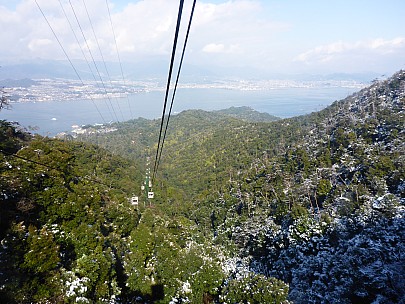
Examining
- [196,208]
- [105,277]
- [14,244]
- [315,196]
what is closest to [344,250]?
[315,196]

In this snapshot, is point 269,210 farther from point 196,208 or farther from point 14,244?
point 14,244

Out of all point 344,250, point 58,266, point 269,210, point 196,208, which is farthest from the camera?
point 196,208

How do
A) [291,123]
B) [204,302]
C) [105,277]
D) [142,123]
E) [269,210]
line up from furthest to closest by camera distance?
[142,123], [291,123], [269,210], [204,302], [105,277]

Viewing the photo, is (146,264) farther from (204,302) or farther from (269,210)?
(269,210)

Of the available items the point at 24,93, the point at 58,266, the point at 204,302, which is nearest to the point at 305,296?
the point at 204,302

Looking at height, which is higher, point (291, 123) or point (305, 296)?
point (291, 123)

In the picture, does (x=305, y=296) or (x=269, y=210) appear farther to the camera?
(x=269, y=210)

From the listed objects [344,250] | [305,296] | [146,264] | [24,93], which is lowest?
[305,296]
